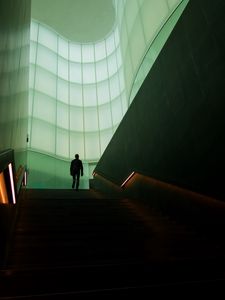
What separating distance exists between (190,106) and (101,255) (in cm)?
324

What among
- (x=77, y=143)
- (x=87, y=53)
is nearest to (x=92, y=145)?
(x=77, y=143)

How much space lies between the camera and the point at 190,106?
508cm

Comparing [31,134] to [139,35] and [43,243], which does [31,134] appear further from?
[43,243]

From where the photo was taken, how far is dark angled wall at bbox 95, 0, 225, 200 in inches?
170

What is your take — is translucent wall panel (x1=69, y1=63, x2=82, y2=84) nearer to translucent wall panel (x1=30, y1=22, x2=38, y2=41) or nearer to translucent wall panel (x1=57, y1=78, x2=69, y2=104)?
translucent wall panel (x1=57, y1=78, x2=69, y2=104)

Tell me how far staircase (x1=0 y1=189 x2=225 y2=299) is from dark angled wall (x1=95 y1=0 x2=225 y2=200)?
39.9 inches

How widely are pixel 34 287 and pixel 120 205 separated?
392 centimetres

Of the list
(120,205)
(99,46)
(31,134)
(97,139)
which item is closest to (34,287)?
(120,205)

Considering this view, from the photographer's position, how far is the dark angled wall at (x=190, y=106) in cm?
431

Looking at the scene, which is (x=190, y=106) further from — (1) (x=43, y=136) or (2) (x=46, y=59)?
(2) (x=46, y=59)

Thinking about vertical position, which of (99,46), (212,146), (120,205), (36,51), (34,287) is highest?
(99,46)

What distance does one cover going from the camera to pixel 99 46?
73.3ft

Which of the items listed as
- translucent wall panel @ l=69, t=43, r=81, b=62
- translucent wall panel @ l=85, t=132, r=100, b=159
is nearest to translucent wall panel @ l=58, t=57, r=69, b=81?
translucent wall panel @ l=69, t=43, r=81, b=62

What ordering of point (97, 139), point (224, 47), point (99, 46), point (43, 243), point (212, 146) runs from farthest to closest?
point (99, 46) → point (97, 139) → point (212, 146) → point (224, 47) → point (43, 243)
